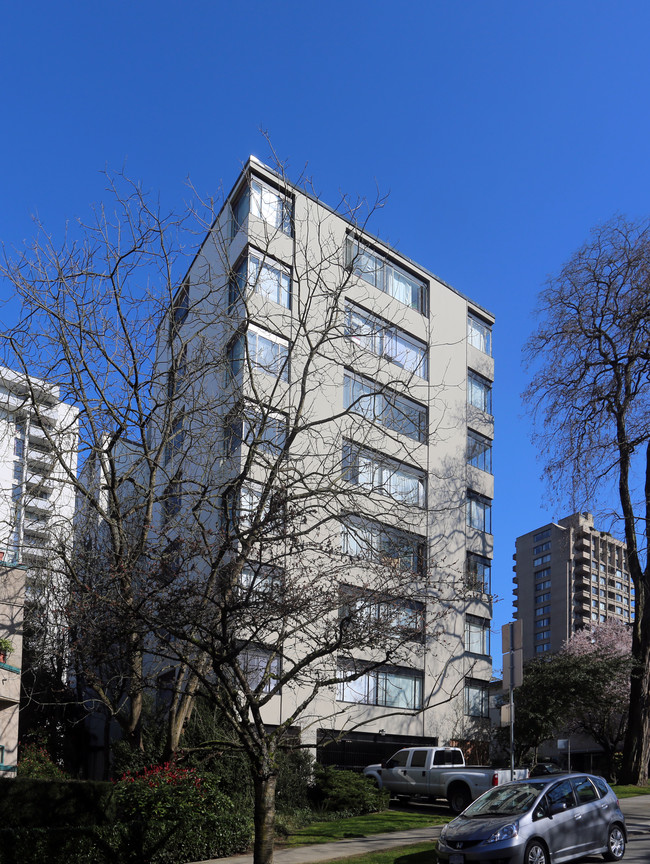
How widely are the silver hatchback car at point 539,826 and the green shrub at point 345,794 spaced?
31.3 feet

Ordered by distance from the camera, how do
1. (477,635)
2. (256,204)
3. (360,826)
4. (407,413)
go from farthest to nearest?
(477,635) < (407,413) < (256,204) < (360,826)

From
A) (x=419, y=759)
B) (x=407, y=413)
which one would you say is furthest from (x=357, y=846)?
(x=407, y=413)

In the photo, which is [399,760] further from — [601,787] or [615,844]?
[615,844]

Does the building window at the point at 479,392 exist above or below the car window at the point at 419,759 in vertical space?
above

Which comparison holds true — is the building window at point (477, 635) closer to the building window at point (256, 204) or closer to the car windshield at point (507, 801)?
the building window at point (256, 204)

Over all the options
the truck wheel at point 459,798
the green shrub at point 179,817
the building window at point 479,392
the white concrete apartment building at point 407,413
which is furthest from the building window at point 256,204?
the truck wheel at point 459,798

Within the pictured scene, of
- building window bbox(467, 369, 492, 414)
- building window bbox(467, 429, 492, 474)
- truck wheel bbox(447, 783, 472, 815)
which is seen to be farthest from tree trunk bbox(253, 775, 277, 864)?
building window bbox(467, 369, 492, 414)

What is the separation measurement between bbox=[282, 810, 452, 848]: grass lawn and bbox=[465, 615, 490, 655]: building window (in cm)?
1257

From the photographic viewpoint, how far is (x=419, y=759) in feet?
81.9

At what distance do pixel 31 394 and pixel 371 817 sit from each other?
1334 centimetres

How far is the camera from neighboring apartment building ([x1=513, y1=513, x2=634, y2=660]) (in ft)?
388

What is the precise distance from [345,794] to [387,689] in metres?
7.70

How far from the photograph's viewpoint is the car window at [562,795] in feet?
43.0

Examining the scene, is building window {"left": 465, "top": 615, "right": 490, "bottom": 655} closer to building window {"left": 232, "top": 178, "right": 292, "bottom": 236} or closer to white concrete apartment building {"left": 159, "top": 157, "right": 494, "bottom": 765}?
white concrete apartment building {"left": 159, "top": 157, "right": 494, "bottom": 765}
